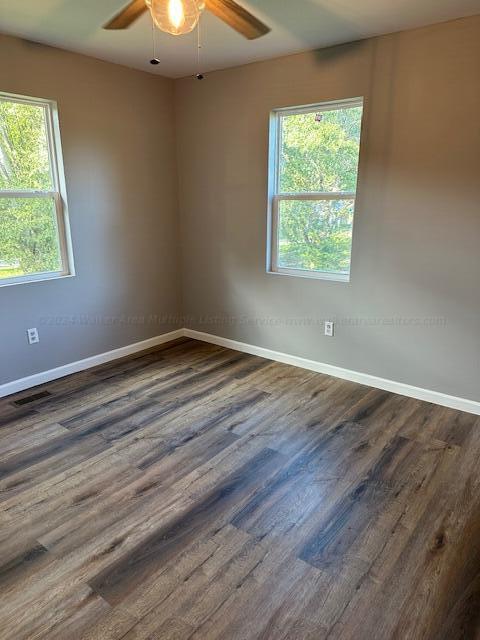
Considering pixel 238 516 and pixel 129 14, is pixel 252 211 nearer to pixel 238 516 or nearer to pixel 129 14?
pixel 129 14

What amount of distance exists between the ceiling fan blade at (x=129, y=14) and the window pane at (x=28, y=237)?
1.52 m

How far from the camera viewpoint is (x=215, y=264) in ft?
13.5

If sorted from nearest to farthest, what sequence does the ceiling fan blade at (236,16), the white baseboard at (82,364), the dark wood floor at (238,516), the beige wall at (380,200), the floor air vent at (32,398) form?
the dark wood floor at (238,516) < the ceiling fan blade at (236,16) < the beige wall at (380,200) < the floor air vent at (32,398) < the white baseboard at (82,364)

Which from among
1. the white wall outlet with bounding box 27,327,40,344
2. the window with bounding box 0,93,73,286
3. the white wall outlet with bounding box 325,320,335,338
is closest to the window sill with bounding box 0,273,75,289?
the window with bounding box 0,93,73,286

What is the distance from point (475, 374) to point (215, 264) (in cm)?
242

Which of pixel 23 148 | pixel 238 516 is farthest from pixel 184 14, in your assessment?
pixel 238 516

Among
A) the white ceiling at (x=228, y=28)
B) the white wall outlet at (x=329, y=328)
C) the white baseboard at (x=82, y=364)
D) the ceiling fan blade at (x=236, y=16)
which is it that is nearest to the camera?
the ceiling fan blade at (x=236, y=16)

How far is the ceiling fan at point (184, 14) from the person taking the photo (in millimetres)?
1658

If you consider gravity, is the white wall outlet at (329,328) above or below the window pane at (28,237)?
below

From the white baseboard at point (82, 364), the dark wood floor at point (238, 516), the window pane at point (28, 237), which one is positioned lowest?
the dark wood floor at point (238, 516)

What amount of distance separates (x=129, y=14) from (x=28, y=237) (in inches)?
71.9

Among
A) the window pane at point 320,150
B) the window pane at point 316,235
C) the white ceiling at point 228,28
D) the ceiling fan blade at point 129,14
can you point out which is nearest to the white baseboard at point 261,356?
the window pane at point 316,235

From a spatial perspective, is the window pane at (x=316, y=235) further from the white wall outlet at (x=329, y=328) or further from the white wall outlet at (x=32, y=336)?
the white wall outlet at (x=32, y=336)

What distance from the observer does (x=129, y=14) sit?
6.50 feet
